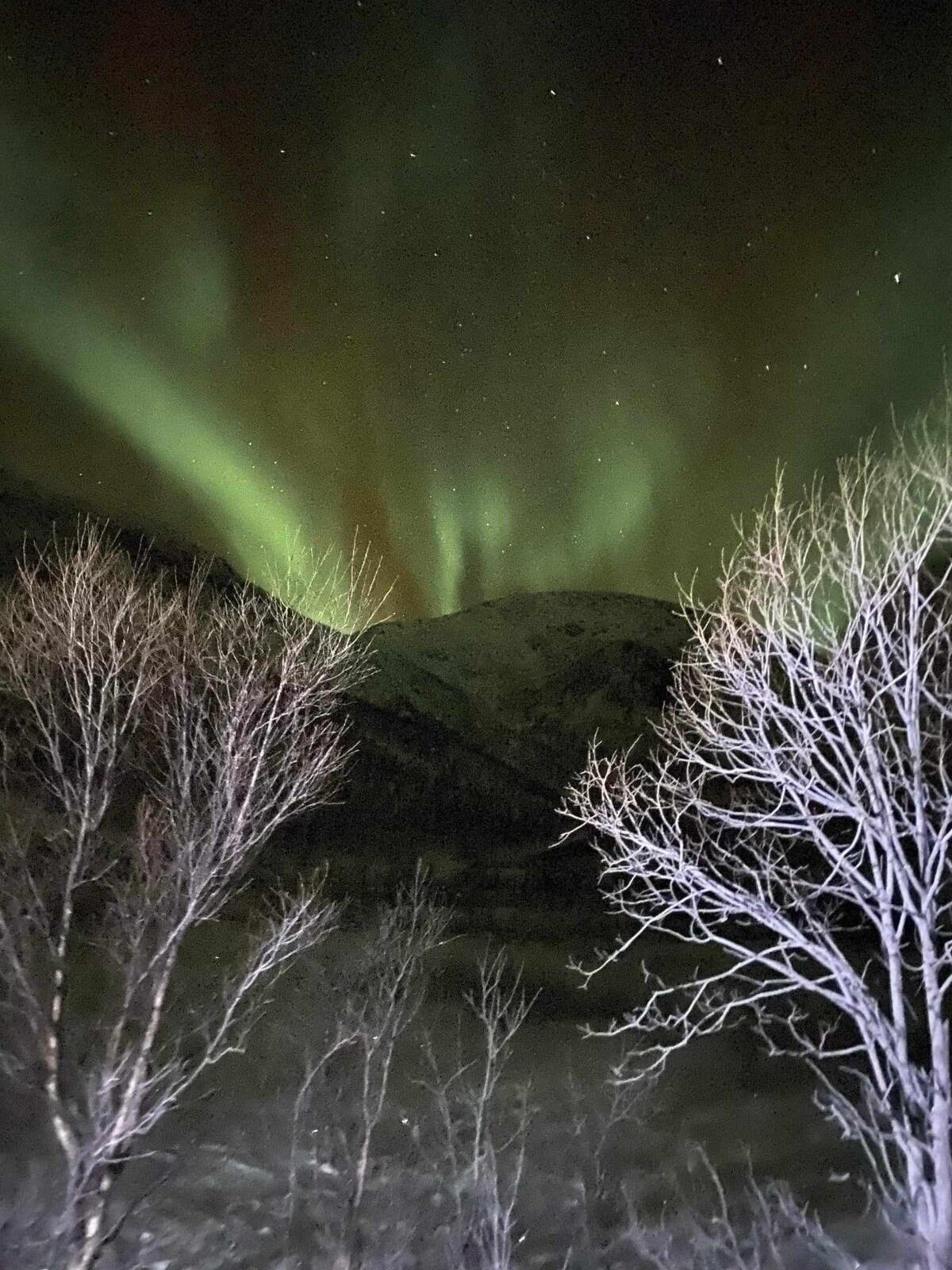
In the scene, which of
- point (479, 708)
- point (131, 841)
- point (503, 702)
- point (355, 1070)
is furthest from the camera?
point (503, 702)

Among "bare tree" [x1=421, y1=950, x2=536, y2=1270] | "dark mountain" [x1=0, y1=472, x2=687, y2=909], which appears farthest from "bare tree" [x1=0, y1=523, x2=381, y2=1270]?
"dark mountain" [x1=0, y1=472, x2=687, y2=909]

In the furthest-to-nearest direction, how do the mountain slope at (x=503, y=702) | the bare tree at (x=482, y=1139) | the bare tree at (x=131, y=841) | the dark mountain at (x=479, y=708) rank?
the mountain slope at (x=503, y=702), the dark mountain at (x=479, y=708), the bare tree at (x=482, y=1139), the bare tree at (x=131, y=841)

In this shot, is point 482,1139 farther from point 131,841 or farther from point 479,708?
point 479,708

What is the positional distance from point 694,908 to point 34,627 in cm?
1165

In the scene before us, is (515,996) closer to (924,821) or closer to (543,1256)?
(543,1256)

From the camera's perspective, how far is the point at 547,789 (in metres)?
62.2

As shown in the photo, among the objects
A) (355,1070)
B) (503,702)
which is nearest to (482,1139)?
(355,1070)

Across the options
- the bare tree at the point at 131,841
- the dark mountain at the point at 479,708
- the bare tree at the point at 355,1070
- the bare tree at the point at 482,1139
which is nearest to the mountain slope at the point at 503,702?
the dark mountain at the point at 479,708

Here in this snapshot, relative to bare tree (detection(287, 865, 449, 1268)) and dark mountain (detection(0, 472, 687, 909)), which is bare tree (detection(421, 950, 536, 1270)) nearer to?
bare tree (detection(287, 865, 449, 1268))

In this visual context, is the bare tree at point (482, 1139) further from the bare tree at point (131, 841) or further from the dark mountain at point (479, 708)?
the dark mountain at point (479, 708)

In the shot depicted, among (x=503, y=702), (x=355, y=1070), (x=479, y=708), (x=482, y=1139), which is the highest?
(x=503, y=702)

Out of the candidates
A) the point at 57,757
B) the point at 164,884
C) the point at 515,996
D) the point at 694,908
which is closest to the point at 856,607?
the point at 694,908

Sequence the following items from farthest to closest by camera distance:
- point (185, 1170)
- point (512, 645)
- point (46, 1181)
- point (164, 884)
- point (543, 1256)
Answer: point (512, 645) → point (185, 1170) → point (543, 1256) → point (46, 1181) → point (164, 884)

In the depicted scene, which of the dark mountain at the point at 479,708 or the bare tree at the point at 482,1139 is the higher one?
the dark mountain at the point at 479,708
